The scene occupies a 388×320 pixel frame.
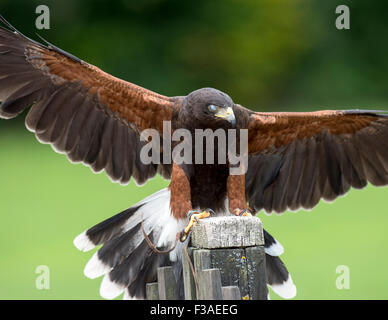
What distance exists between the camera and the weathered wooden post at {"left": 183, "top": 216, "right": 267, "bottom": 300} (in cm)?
323

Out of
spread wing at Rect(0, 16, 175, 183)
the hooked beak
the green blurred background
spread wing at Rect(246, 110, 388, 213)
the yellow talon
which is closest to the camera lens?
the yellow talon

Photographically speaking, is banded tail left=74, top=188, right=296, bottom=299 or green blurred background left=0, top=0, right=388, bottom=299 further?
green blurred background left=0, top=0, right=388, bottom=299

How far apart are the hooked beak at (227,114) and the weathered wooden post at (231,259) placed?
3.34 ft

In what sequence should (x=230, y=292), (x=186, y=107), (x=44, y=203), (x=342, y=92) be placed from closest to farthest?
(x=230, y=292) < (x=186, y=107) < (x=44, y=203) < (x=342, y=92)

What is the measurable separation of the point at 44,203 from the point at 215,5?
6.97m

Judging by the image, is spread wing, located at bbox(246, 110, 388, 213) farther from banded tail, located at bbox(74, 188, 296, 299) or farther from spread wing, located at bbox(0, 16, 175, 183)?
spread wing, located at bbox(0, 16, 175, 183)

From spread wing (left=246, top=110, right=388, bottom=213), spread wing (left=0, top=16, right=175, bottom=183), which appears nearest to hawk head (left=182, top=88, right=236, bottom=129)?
spread wing (left=0, top=16, right=175, bottom=183)

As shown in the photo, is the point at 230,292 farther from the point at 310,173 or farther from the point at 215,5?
the point at 215,5

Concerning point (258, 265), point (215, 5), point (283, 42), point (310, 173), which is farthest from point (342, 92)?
point (258, 265)

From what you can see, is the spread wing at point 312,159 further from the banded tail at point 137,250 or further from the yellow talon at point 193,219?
the yellow talon at point 193,219

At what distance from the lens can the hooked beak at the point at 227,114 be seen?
166 inches

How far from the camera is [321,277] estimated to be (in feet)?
25.6

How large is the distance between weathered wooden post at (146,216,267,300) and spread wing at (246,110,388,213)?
5.21 feet

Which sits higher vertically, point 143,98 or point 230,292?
point 143,98
